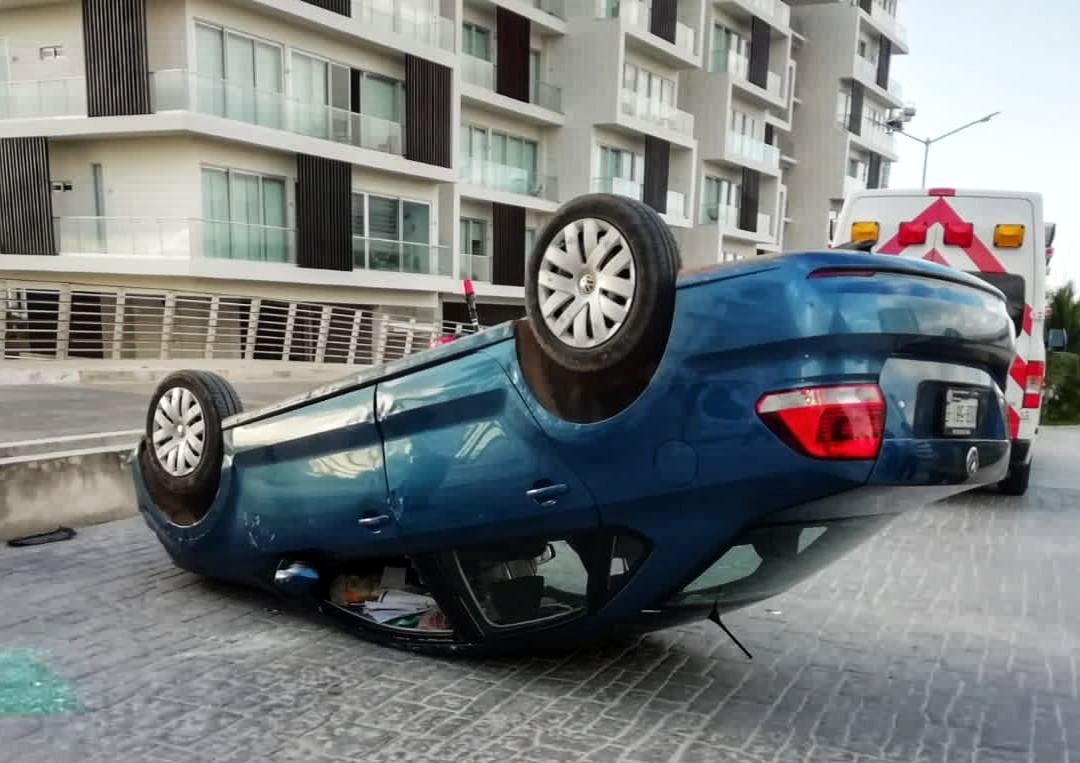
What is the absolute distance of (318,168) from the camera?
21719mm

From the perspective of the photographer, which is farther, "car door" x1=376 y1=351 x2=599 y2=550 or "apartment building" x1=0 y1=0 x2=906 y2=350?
"apartment building" x1=0 y1=0 x2=906 y2=350

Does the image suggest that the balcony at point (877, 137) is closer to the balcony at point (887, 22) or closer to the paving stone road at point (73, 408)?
the balcony at point (887, 22)

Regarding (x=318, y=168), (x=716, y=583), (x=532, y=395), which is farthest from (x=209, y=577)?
(x=318, y=168)

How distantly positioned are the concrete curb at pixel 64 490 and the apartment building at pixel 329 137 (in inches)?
551

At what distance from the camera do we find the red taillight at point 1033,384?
819cm

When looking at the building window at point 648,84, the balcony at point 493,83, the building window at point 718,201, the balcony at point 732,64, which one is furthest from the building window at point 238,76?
the balcony at point 732,64

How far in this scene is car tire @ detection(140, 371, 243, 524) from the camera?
4.46 m

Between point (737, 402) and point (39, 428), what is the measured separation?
25.6ft

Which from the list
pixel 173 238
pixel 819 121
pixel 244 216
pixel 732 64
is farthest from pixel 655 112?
pixel 173 238

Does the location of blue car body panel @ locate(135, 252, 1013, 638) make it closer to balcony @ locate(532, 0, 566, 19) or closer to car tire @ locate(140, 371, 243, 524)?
car tire @ locate(140, 371, 243, 524)

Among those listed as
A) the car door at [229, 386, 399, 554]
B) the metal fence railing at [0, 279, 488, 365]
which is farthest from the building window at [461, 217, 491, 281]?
the car door at [229, 386, 399, 554]

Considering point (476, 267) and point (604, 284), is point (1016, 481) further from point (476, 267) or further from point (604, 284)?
point (476, 267)

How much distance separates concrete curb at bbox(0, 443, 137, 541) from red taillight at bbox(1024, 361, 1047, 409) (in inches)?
333

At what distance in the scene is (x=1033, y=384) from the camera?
827cm
